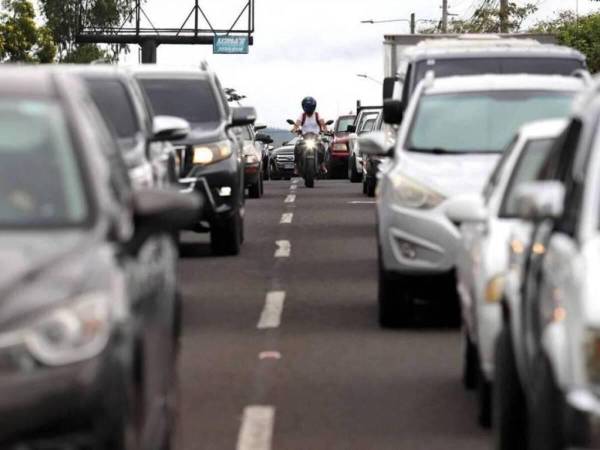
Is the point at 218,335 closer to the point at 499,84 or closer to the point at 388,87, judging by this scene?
the point at 499,84

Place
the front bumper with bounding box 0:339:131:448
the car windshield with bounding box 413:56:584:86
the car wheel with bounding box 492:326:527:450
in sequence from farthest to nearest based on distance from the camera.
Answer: the car windshield with bounding box 413:56:584:86
the car wheel with bounding box 492:326:527:450
the front bumper with bounding box 0:339:131:448

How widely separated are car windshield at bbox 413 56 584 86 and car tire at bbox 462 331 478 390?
29.0ft

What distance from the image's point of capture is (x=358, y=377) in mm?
12086

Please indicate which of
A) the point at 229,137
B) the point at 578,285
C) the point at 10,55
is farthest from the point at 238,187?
the point at 10,55

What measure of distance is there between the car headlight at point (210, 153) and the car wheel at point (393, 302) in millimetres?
6678

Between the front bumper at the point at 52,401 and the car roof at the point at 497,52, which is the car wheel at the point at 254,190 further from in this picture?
the front bumper at the point at 52,401

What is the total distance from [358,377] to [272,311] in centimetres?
357

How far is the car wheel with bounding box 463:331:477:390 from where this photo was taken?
11.4 meters

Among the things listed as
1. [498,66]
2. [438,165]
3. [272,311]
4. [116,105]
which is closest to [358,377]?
[438,165]

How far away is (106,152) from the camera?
8.02 m

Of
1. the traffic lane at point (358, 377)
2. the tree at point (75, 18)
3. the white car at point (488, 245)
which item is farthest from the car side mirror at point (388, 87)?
the tree at point (75, 18)

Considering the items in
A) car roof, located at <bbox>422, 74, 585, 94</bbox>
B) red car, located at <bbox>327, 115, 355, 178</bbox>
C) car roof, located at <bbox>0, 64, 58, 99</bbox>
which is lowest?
red car, located at <bbox>327, 115, 355, 178</bbox>

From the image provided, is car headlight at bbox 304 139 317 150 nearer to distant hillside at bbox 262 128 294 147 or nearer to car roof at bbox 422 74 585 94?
car roof at bbox 422 74 585 94

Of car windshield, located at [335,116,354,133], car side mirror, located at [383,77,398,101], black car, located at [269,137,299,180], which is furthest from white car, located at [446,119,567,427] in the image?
black car, located at [269,137,299,180]
